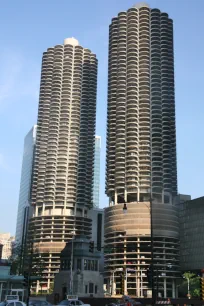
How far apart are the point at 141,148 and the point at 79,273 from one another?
92.3 m

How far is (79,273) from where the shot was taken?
93812 millimetres

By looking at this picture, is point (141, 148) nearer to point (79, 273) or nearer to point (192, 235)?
point (192, 235)

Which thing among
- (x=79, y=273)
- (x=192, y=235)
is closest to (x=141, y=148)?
(x=192, y=235)

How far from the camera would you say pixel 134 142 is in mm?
177750

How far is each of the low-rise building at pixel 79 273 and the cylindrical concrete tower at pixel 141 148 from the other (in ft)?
194

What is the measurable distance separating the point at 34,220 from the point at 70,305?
158 metres

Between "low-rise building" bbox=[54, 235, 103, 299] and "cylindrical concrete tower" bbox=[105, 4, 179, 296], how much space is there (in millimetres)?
59133

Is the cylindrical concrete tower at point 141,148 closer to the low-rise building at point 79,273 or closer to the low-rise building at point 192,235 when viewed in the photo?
the low-rise building at point 192,235

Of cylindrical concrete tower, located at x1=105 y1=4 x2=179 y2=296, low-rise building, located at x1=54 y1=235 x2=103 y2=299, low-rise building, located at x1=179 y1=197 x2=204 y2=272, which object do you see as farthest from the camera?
low-rise building, located at x1=179 y1=197 x2=204 y2=272

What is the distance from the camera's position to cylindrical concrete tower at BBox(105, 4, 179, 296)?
541ft

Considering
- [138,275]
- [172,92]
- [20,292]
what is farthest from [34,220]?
[20,292]

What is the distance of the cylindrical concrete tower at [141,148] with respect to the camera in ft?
541

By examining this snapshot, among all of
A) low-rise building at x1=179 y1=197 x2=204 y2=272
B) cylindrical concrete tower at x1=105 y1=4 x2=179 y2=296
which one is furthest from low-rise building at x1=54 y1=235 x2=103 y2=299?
low-rise building at x1=179 y1=197 x2=204 y2=272

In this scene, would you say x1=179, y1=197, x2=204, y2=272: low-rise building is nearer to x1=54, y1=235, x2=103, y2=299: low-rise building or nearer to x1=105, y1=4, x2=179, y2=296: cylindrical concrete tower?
x1=105, y1=4, x2=179, y2=296: cylindrical concrete tower
